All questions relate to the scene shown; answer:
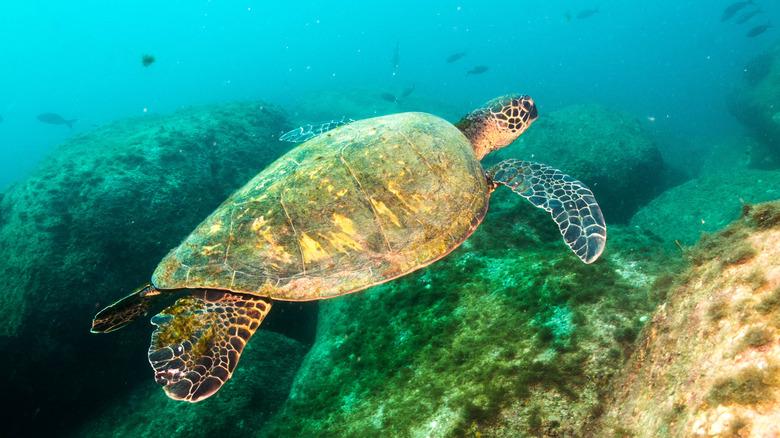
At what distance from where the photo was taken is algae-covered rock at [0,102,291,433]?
4535mm

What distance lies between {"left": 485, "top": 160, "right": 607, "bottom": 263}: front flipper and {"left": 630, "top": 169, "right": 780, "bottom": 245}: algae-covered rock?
12.7ft

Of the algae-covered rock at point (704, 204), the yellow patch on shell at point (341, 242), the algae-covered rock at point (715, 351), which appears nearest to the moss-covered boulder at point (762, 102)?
the algae-covered rock at point (704, 204)

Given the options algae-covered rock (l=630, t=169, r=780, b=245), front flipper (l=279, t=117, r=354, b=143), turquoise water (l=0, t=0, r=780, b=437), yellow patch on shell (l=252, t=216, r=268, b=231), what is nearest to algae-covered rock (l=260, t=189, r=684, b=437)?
turquoise water (l=0, t=0, r=780, b=437)

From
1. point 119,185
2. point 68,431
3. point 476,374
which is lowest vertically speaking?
point 68,431

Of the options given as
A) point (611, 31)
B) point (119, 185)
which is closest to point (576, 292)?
point (119, 185)

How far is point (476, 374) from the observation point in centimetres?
274

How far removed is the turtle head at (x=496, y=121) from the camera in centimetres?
543

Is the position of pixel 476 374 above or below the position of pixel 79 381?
above

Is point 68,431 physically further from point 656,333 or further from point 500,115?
point 500,115

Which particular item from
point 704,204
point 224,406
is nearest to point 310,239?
point 224,406

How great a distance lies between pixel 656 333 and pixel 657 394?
0.51 m

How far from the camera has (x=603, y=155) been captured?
8844 millimetres

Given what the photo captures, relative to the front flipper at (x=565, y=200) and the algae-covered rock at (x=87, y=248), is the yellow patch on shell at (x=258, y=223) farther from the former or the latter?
the algae-covered rock at (x=87, y=248)

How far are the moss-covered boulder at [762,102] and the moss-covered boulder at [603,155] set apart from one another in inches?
163
